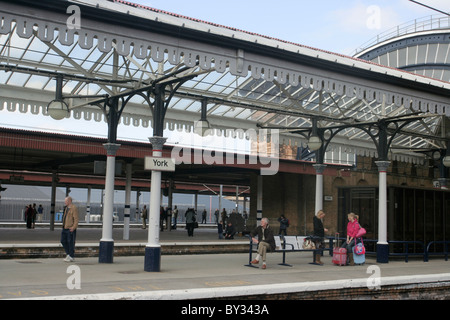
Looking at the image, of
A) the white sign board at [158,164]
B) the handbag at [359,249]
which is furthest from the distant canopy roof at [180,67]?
the handbag at [359,249]

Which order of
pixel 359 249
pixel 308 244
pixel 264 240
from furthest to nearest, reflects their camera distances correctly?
pixel 308 244
pixel 359 249
pixel 264 240


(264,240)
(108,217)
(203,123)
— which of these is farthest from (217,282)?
(203,123)

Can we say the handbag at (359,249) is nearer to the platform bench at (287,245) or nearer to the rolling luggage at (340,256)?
the rolling luggage at (340,256)

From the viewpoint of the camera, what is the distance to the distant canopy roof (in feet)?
32.8

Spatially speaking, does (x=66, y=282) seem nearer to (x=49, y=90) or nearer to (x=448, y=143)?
(x=49, y=90)

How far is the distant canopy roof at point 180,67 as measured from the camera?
10.0m

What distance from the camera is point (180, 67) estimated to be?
1501cm

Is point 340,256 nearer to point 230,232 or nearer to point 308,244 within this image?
point 308,244

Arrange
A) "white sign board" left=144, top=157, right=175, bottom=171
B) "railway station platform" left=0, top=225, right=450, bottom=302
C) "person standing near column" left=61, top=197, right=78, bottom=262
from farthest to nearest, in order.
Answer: "person standing near column" left=61, top=197, right=78, bottom=262, "white sign board" left=144, top=157, right=175, bottom=171, "railway station platform" left=0, top=225, right=450, bottom=302

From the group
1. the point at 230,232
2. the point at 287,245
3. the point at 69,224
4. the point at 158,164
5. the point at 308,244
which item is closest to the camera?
the point at 158,164

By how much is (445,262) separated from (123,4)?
1209 cm

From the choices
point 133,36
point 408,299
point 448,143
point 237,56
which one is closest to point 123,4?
point 133,36

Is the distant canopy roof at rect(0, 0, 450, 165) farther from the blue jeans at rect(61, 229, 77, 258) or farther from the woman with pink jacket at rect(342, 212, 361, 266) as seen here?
the blue jeans at rect(61, 229, 77, 258)

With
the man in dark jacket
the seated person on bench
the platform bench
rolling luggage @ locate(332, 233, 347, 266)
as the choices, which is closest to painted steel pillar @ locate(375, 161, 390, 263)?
rolling luggage @ locate(332, 233, 347, 266)
